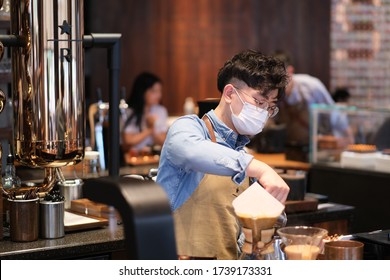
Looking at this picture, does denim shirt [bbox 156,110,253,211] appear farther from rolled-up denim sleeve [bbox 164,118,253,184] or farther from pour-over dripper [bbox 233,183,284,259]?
pour-over dripper [bbox 233,183,284,259]

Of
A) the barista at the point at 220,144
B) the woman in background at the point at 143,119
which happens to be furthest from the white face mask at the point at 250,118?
the woman in background at the point at 143,119

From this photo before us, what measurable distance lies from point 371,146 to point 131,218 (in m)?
4.21

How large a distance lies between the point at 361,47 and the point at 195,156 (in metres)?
8.13

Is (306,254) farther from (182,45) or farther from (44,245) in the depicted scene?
(182,45)

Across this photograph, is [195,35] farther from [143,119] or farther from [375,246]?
[375,246]

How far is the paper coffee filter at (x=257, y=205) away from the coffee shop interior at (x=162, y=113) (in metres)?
0.09

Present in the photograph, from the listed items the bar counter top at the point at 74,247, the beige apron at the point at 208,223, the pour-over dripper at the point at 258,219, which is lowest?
the bar counter top at the point at 74,247

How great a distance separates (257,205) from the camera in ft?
6.00

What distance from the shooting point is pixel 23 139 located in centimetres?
260

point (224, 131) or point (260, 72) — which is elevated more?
point (260, 72)

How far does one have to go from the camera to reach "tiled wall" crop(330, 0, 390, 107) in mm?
9688

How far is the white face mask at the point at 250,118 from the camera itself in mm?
2256

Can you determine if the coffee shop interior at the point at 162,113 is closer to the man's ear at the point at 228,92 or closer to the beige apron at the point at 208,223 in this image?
the beige apron at the point at 208,223

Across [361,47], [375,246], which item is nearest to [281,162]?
[375,246]
